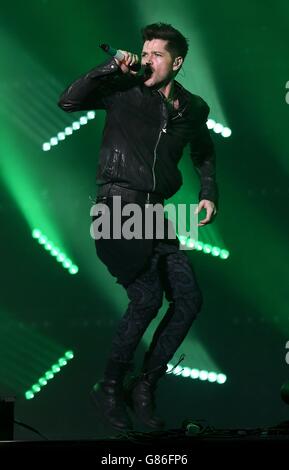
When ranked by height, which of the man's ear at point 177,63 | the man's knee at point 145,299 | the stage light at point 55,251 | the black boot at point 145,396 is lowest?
the black boot at point 145,396

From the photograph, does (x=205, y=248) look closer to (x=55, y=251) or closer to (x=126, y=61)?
(x=55, y=251)

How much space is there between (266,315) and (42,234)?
3.97 ft

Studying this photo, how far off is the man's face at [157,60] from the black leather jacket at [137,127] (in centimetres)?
6

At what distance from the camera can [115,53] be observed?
3625 mm

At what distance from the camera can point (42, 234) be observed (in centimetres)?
451

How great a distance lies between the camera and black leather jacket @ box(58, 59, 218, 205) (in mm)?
4004

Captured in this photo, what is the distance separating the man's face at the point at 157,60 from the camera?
4.18 metres

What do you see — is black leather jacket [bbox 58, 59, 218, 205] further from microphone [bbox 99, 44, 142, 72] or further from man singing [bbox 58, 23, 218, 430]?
microphone [bbox 99, 44, 142, 72]

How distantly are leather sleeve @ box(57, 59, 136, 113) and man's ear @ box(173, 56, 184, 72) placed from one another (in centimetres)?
26

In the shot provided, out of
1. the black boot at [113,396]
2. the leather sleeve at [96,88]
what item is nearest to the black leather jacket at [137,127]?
the leather sleeve at [96,88]

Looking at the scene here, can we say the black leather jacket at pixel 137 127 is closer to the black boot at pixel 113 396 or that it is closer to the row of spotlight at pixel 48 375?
the black boot at pixel 113 396

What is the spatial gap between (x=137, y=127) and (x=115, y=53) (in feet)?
1.73

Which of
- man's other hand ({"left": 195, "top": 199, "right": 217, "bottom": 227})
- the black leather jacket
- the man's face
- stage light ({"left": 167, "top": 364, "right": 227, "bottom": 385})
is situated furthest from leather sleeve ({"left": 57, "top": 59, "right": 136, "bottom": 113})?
stage light ({"left": 167, "top": 364, "right": 227, "bottom": 385})
